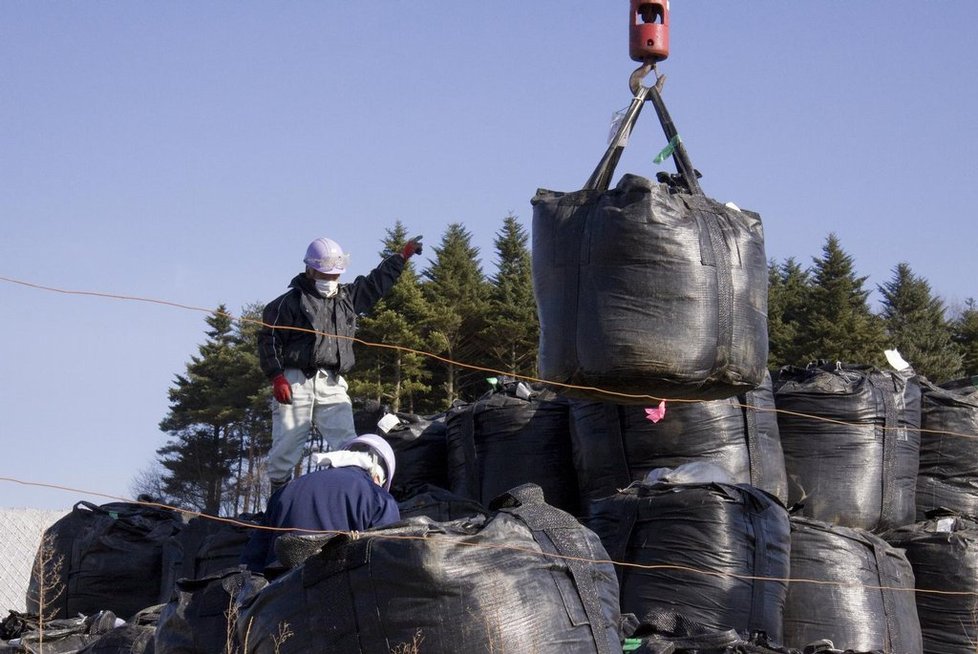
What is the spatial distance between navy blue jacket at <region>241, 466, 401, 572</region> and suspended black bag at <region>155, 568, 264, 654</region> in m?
0.16

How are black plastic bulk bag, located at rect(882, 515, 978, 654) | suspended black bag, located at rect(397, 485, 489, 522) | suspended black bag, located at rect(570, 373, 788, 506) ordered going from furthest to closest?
black plastic bulk bag, located at rect(882, 515, 978, 654)
suspended black bag, located at rect(570, 373, 788, 506)
suspended black bag, located at rect(397, 485, 489, 522)

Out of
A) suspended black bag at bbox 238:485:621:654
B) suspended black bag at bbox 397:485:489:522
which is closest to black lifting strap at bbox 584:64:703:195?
suspended black bag at bbox 397:485:489:522

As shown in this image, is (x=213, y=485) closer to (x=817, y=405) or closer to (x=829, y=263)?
(x=829, y=263)

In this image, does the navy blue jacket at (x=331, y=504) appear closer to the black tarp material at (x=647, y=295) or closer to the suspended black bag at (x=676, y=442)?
the black tarp material at (x=647, y=295)

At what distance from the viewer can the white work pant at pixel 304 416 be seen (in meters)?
6.74

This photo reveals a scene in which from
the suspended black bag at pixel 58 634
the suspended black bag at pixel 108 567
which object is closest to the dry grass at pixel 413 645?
the suspended black bag at pixel 58 634

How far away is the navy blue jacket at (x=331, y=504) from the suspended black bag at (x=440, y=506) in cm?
152

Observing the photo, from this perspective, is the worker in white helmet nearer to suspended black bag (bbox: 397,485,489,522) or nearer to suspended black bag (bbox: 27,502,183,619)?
suspended black bag (bbox: 27,502,183,619)

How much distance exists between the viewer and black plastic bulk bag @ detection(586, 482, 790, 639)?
5.07 m

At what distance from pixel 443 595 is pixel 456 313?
19.2 metres

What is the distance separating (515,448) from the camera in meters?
6.40

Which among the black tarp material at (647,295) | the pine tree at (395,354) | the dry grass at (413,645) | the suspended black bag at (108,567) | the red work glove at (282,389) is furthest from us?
the pine tree at (395,354)

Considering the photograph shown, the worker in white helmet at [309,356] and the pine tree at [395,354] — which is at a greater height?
the pine tree at [395,354]

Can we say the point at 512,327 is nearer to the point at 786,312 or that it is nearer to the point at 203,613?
the point at 786,312
